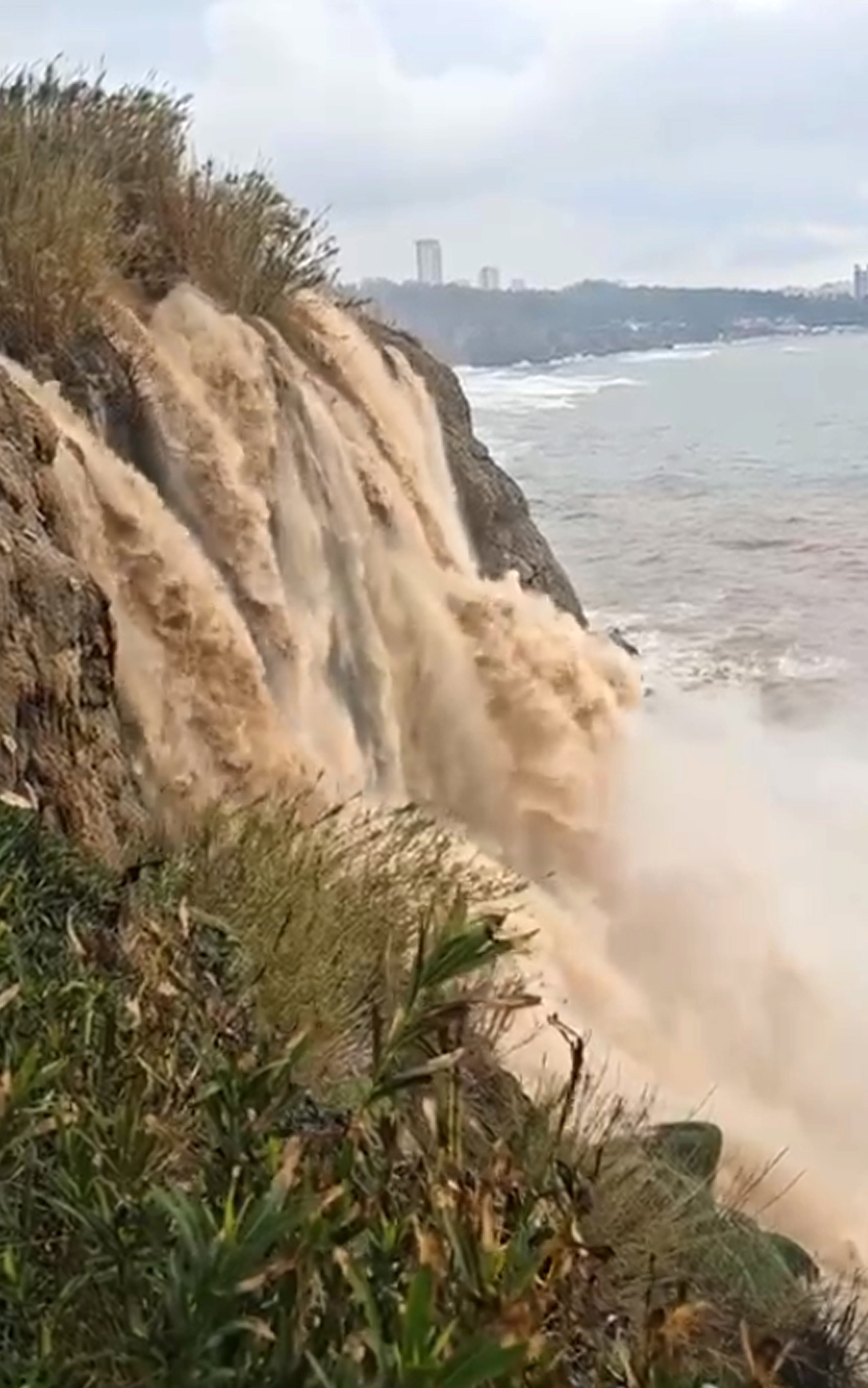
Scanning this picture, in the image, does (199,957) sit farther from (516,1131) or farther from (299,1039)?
(299,1039)

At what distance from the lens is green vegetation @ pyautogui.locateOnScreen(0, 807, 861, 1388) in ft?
5.22

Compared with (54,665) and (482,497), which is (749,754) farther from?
(54,665)

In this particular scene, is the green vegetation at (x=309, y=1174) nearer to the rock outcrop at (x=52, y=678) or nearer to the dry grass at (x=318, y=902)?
the dry grass at (x=318, y=902)

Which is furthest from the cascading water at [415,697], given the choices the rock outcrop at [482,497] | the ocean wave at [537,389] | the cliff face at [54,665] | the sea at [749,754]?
the ocean wave at [537,389]

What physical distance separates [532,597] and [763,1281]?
5.57m

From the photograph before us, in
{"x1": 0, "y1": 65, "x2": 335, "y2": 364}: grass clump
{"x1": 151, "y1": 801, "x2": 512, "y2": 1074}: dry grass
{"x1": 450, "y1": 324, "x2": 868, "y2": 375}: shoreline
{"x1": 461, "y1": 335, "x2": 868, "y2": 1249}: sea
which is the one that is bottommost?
{"x1": 461, "y1": 335, "x2": 868, "y2": 1249}: sea

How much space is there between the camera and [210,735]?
5.45 meters

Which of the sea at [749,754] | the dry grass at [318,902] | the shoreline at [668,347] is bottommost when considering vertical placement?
the sea at [749,754]

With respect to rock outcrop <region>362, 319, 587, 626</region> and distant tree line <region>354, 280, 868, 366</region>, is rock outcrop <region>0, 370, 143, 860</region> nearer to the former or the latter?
rock outcrop <region>362, 319, 587, 626</region>

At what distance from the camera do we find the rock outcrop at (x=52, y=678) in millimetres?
3906

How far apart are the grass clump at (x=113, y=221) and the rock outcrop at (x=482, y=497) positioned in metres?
1.42

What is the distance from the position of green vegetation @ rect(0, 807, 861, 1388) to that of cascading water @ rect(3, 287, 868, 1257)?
2256mm

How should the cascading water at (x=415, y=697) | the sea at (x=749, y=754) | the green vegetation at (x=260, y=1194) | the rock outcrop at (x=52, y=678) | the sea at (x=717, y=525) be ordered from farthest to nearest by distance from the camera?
the sea at (x=717, y=525), the sea at (x=749, y=754), the cascading water at (x=415, y=697), the rock outcrop at (x=52, y=678), the green vegetation at (x=260, y=1194)

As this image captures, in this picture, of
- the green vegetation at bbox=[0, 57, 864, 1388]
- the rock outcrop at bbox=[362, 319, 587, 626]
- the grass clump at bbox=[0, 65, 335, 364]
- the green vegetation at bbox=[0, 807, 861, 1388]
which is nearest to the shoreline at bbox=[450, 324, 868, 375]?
the rock outcrop at bbox=[362, 319, 587, 626]
